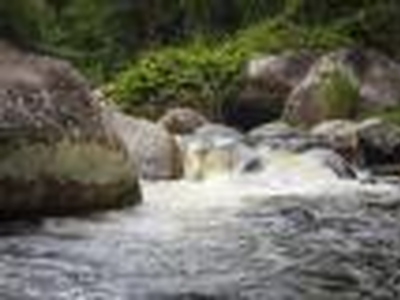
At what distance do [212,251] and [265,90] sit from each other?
51.5ft

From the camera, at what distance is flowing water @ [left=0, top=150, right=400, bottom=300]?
6.70 metres

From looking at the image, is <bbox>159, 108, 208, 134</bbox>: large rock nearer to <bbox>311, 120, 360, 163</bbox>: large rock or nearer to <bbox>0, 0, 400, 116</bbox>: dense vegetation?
<bbox>0, 0, 400, 116</bbox>: dense vegetation

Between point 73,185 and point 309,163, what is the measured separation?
6.62 m

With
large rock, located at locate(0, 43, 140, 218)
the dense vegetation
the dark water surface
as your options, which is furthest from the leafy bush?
large rock, located at locate(0, 43, 140, 218)

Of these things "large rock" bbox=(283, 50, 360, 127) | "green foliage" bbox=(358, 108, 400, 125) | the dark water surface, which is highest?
"large rock" bbox=(283, 50, 360, 127)

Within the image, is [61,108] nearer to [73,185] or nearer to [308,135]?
[73,185]

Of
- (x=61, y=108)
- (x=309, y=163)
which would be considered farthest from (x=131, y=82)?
(x=61, y=108)

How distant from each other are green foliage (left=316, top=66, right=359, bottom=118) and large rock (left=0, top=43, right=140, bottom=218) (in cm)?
1069

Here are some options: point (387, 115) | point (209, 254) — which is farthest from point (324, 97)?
point (209, 254)

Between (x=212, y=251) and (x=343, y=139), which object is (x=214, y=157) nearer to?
(x=343, y=139)

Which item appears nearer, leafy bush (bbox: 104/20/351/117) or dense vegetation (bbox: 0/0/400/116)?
leafy bush (bbox: 104/20/351/117)

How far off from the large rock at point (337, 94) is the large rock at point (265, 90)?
795mm

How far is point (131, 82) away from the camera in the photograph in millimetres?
25078

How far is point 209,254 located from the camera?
26.2 ft
